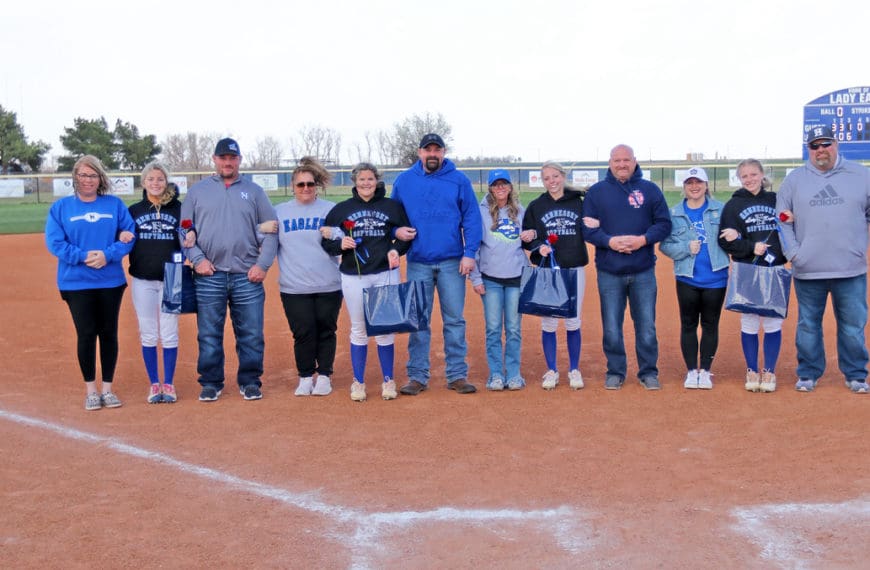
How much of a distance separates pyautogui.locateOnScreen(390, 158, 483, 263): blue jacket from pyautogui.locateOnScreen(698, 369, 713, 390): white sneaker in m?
1.98

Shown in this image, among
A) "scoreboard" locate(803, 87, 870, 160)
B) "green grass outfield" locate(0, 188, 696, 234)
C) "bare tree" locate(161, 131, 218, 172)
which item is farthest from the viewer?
"bare tree" locate(161, 131, 218, 172)

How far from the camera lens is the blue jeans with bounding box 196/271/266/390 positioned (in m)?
6.77

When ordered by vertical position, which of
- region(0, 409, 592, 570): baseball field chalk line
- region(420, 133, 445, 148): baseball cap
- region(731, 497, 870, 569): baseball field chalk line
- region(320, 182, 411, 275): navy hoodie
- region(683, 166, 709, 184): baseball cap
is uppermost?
region(420, 133, 445, 148): baseball cap

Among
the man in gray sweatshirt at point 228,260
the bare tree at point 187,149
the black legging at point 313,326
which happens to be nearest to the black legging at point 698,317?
the black legging at point 313,326

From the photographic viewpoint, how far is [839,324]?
266 inches

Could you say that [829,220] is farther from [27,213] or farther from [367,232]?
[27,213]

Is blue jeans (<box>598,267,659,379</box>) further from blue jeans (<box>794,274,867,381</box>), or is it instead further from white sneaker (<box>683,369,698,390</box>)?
blue jeans (<box>794,274,867,381</box>)

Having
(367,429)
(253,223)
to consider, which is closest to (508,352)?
(367,429)

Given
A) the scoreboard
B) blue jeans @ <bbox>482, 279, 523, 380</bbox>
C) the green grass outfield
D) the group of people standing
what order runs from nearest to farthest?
the group of people standing < blue jeans @ <bbox>482, 279, 523, 380</bbox> < the scoreboard < the green grass outfield

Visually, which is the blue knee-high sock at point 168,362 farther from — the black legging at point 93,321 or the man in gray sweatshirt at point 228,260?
the black legging at point 93,321

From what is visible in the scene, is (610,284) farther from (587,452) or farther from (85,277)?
(85,277)

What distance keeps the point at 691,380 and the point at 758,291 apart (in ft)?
2.85

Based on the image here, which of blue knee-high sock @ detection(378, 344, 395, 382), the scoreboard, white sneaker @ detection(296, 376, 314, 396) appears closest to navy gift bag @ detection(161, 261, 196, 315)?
white sneaker @ detection(296, 376, 314, 396)

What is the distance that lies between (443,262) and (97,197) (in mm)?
2622
